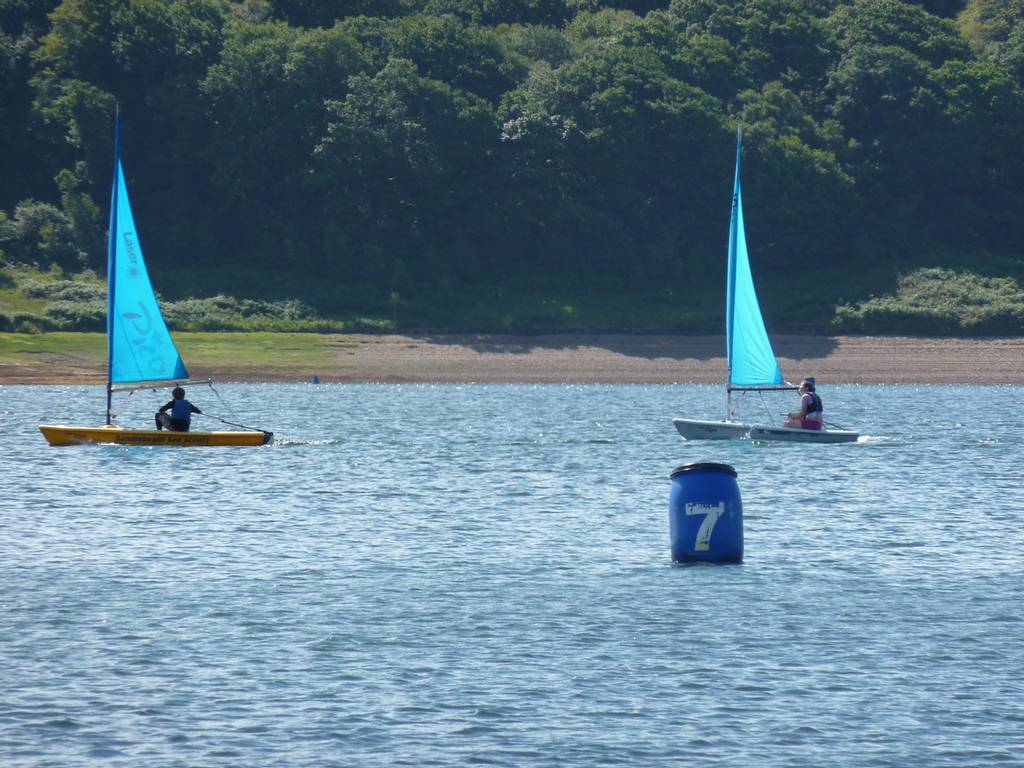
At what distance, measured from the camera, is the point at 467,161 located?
110 m

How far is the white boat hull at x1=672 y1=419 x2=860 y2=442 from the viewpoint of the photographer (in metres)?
52.5

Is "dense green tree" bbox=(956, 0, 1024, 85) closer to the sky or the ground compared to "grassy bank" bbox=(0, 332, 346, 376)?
closer to the sky

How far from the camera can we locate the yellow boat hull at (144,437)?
4819 cm

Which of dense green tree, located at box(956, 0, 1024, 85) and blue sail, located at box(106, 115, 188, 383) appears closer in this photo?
blue sail, located at box(106, 115, 188, 383)

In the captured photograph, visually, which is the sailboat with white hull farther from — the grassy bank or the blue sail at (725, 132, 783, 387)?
the grassy bank

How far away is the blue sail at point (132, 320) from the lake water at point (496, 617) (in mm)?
5182

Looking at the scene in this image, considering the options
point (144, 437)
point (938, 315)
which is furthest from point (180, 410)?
point (938, 315)

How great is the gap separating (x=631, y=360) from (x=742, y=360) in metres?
36.9

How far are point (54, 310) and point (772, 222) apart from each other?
4797 centimetres

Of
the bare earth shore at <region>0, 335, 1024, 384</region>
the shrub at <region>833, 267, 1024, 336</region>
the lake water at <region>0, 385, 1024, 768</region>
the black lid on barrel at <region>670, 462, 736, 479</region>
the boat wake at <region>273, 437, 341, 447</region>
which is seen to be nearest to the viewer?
the lake water at <region>0, 385, 1024, 768</region>

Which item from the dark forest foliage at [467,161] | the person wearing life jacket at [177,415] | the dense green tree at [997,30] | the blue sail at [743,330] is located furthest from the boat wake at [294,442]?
the dense green tree at [997,30]

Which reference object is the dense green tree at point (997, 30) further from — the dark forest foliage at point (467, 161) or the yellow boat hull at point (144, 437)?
the yellow boat hull at point (144, 437)

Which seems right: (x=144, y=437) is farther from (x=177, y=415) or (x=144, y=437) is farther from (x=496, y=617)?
(x=496, y=617)

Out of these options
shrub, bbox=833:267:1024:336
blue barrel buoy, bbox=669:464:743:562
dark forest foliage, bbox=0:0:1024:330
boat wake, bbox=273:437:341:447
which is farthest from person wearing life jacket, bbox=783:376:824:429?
dark forest foliage, bbox=0:0:1024:330
